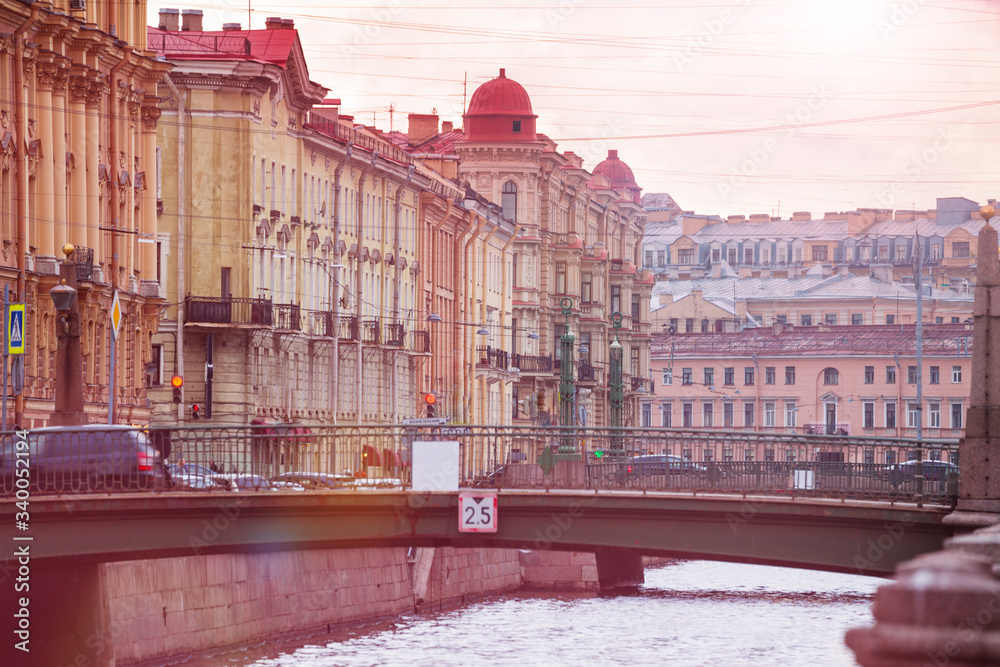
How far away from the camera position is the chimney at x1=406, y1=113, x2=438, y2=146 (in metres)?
89.5

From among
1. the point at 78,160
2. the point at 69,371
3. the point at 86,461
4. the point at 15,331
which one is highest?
the point at 78,160

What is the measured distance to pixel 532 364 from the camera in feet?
283

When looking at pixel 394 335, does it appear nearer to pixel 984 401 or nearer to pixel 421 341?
pixel 421 341

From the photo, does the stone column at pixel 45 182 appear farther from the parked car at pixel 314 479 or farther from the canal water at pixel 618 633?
the parked car at pixel 314 479

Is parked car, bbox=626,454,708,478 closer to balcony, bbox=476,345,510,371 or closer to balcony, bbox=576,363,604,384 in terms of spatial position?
balcony, bbox=476,345,510,371

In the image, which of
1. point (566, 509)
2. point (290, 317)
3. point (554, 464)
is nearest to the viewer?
point (566, 509)

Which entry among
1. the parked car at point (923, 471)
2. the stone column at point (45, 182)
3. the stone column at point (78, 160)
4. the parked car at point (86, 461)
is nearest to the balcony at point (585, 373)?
the stone column at point (78, 160)

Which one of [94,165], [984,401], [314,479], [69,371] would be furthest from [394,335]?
[984,401]

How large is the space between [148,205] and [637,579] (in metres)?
24.8

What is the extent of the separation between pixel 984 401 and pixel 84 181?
2482 cm

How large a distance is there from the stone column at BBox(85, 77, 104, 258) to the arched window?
4364cm

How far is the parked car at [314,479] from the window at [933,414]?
3498 inches

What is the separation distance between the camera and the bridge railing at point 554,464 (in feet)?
77.9

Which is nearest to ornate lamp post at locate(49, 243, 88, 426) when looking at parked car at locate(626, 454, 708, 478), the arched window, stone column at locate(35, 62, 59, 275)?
parked car at locate(626, 454, 708, 478)
